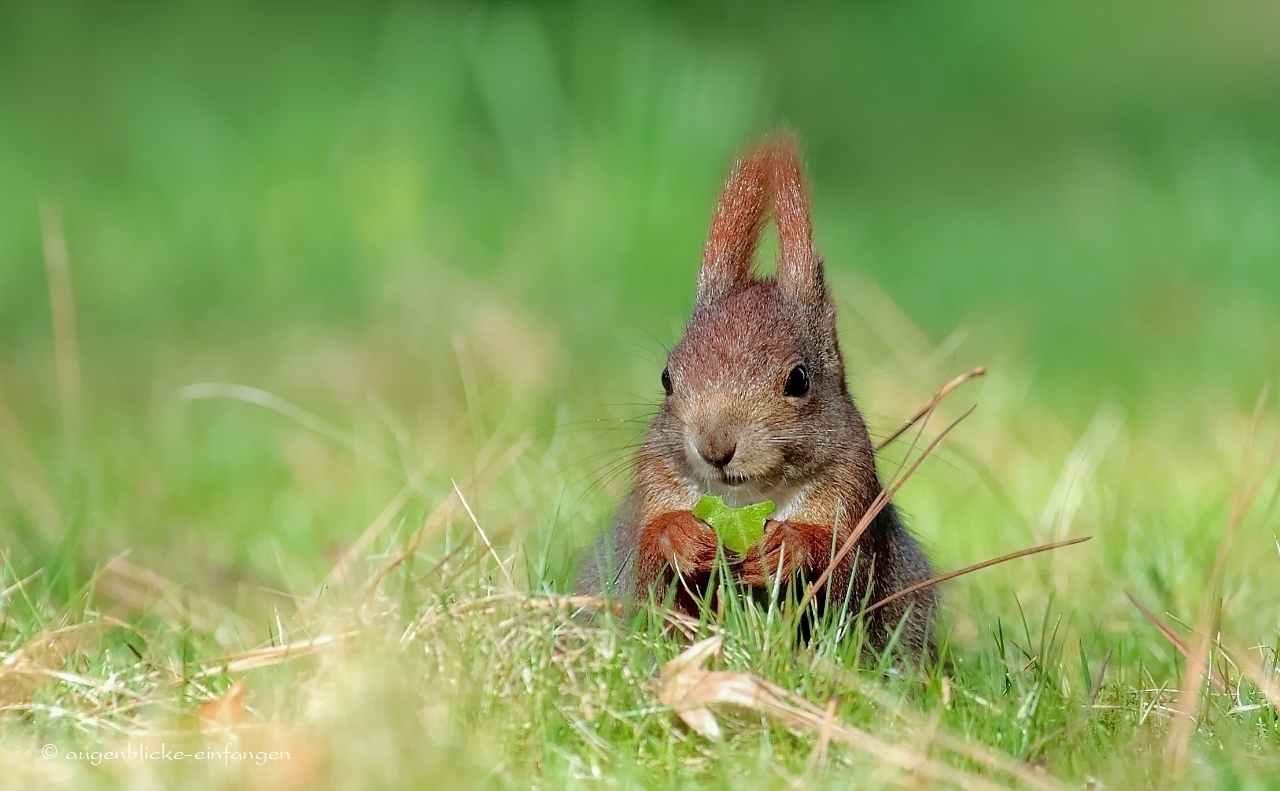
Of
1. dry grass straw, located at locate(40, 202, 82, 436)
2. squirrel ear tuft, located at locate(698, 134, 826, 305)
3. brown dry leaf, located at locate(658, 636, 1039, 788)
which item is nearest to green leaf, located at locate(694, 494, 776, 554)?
brown dry leaf, located at locate(658, 636, 1039, 788)

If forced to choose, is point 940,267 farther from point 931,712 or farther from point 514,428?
point 931,712

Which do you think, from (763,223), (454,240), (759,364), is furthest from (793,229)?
(454,240)

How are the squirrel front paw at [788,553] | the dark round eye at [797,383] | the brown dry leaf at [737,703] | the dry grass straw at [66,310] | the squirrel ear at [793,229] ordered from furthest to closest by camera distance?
the dry grass straw at [66,310]
the squirrel ear at [793,229]
the dark round eye at [797,383]
the squirrel front paw at [788,553]
the brown dry leaf at [737,703]

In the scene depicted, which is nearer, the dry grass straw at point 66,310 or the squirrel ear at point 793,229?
the squirrel ear at point 793,229

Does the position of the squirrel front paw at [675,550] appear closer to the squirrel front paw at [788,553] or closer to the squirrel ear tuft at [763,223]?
the squirrel front paw at [788,553]

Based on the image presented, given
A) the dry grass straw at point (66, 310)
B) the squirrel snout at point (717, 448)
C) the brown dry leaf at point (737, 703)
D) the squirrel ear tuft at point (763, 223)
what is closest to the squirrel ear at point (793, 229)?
the squirrel ear tuft at point (763, 223)

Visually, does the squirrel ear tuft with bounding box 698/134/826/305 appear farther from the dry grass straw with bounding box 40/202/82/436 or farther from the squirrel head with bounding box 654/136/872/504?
the dry grass straw with bounding box 40/202/82/436

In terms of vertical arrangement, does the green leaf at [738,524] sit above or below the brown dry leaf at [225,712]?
above

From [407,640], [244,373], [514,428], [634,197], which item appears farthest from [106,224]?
[407,640]

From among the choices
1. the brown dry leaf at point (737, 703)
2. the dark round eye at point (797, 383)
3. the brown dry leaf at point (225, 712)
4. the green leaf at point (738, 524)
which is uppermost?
the dark round eye at point (797, 383)
